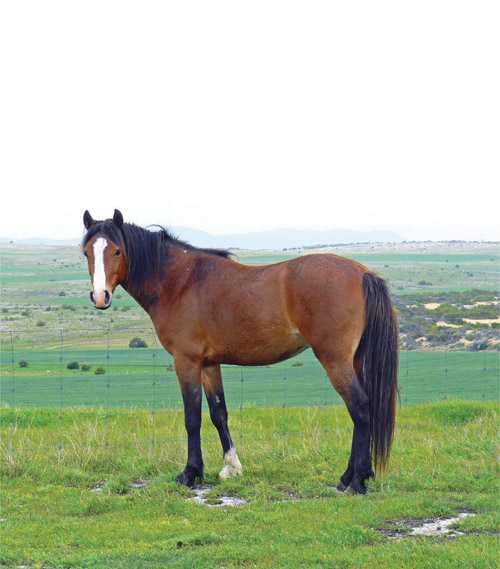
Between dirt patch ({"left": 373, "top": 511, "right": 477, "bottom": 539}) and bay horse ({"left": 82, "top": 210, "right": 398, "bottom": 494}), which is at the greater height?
bay horse ({"left": 82, "top": 210, "right": 398, "bottom": 494})

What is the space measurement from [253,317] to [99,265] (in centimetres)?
171

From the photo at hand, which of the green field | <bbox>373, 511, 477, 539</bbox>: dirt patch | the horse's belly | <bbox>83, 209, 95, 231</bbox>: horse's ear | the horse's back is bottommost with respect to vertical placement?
the green field

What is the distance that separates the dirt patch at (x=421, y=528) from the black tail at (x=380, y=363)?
3.45 ft

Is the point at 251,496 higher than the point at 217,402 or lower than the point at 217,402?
lower

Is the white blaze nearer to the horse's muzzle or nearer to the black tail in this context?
the horse's muzzle

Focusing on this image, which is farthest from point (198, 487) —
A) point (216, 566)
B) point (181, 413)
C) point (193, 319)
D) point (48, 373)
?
point (48, 373)

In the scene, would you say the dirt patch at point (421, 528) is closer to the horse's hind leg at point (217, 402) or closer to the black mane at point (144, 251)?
the horse's hind leg at point (217, 402)

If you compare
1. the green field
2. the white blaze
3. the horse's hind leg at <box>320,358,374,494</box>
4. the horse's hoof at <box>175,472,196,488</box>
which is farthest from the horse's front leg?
the green field

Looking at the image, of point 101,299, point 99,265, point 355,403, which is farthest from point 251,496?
point 99,265

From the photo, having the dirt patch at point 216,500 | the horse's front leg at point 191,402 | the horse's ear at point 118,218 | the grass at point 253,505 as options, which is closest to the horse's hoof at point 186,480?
the horse's front leg at point 191,402

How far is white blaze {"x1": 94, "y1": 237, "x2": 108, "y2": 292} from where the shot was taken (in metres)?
6.55

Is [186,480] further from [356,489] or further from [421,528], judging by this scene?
A: [421,528]

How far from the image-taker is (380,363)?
654 cm

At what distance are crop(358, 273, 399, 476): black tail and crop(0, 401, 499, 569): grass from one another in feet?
1.53
